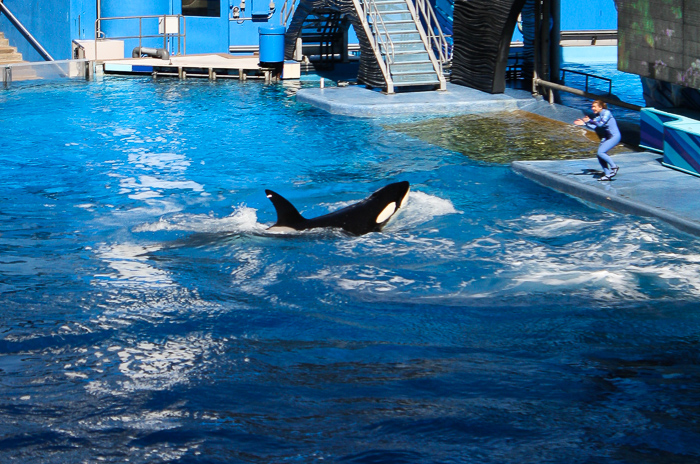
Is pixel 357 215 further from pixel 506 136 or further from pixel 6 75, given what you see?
pixel 6 75

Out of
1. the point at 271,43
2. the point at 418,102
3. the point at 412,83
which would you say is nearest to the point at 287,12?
the point at 271,43

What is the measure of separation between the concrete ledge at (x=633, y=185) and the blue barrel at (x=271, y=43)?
1257 centimetres

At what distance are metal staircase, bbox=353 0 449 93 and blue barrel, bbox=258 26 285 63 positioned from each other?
3.58m

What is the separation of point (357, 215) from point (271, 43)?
15503 mm

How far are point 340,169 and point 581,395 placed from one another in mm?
7781

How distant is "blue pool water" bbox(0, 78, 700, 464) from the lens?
15.5 ft

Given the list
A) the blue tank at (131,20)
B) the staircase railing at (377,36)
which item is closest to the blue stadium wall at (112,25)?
the blue tank at (131,20)

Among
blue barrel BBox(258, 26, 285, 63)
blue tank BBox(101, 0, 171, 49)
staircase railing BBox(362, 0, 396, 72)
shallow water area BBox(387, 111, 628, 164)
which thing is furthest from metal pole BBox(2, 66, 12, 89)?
shallow water area BBox(387, 111, 628, 164)

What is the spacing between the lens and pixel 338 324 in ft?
21.6

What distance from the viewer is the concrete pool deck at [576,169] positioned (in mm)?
9617

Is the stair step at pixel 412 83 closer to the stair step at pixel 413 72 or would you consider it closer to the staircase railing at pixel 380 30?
the stair step at pixel 413 72

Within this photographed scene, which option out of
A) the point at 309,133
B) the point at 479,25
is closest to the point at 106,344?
the point at 309,133

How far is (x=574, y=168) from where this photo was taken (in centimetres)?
1166

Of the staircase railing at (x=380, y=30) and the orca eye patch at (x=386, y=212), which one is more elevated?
the staircase railing at (x=380, y=30)
